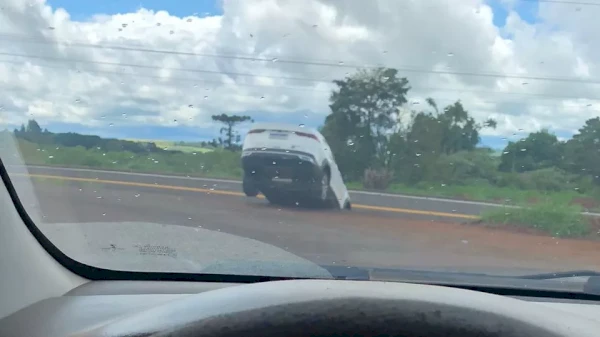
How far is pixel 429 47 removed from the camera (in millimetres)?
4695

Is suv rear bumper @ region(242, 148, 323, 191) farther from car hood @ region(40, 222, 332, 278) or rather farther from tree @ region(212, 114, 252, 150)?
car hood @ region(40, 222, 332, 278)

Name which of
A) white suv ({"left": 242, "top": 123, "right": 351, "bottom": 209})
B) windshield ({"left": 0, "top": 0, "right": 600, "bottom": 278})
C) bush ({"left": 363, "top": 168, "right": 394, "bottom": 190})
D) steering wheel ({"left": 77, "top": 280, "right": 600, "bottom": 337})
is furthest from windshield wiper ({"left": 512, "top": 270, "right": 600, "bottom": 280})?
steering wheel ({"left": 77, "top": 280, "right": 600, "bottom": 337})

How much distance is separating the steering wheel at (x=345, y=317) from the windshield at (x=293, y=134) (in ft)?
8.28

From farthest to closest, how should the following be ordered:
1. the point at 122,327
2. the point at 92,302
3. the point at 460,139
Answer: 1. the point at 460,139
2. the point at 92,302
3. the point at 122,327

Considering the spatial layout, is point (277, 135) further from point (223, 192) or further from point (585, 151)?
point (585, 151)

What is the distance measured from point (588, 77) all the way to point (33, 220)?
3.37m

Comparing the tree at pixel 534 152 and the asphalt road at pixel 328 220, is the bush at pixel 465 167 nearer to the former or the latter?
the tree at pixel 534 152

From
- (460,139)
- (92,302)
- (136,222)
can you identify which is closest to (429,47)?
(460,139)

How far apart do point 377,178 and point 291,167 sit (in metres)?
0.60

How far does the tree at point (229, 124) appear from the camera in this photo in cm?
480

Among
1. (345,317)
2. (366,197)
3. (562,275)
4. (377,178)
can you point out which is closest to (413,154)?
(377,178)

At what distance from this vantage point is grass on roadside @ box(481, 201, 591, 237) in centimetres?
488

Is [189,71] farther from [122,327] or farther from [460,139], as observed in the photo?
[122,327]

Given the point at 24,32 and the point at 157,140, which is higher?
the point at 24,32
